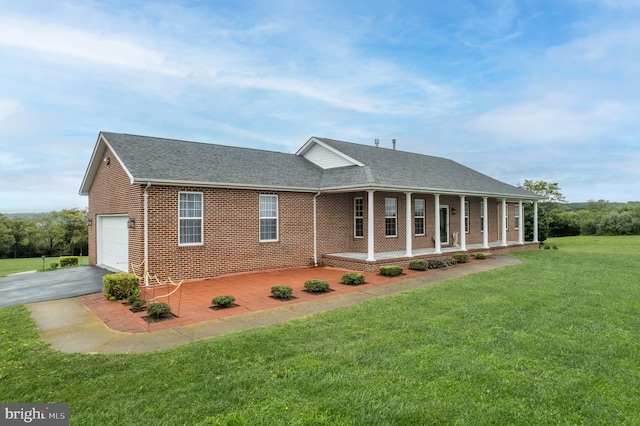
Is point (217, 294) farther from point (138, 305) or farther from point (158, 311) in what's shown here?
point (158, 311)

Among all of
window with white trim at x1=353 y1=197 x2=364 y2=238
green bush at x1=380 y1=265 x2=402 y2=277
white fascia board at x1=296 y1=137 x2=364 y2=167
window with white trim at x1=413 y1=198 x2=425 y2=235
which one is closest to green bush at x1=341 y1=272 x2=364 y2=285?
green bush at x1=380 y1=265 x2=402 y2=277

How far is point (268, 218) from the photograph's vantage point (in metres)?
13.4

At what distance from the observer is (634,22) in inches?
469

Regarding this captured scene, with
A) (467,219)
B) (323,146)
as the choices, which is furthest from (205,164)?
(467,219)

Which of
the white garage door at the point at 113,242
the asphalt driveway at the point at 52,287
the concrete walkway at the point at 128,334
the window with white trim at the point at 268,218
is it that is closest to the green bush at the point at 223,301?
the concrete walkway at the point at 128,334

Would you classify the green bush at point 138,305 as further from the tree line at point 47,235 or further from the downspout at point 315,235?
the tree line at point 47,235

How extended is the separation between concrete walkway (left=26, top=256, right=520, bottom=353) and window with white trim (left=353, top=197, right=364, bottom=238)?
6.04 meters

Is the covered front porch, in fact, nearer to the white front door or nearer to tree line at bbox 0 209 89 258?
the white front door

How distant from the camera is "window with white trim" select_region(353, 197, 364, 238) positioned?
51.3 ft

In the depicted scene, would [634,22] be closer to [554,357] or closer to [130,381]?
[554,357]

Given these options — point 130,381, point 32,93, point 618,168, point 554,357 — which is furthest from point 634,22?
point 618,168

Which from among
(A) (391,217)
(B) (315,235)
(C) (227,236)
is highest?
(A) (391,217)

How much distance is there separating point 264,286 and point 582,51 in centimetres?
1557

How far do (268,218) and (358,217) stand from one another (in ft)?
14.1
